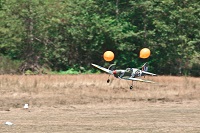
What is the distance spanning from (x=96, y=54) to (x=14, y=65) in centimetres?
585

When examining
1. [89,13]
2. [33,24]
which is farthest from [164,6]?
[33,24]

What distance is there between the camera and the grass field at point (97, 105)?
651 inches

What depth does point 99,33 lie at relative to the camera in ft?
114

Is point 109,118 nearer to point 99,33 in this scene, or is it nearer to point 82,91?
point 82,91

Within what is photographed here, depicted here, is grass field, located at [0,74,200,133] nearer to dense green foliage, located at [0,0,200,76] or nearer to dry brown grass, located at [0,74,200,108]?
dry brown grass, located at [0,74,200,108]

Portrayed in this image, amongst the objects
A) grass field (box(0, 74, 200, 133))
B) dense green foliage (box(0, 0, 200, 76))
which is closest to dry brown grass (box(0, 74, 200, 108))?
grass field (box(0, 74, 200, 133))

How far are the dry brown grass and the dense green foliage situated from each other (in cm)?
826

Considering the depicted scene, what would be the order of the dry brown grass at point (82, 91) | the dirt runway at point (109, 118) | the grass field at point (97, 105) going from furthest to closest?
1. the dry brown grass at point (82, 91)
2. the grass field at point (97, 105)
3. the dirt runway at point (109, 118)

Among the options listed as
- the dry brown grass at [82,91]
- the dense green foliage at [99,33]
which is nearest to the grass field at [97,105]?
the dry brown grass at [82,91]

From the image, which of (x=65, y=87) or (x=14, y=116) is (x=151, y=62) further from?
(x=14, y=116)

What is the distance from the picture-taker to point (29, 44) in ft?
117

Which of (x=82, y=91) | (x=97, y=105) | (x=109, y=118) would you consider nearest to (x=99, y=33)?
(x=82, y=91)

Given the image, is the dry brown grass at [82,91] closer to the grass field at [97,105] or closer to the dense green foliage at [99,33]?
the grass field at [97,105]

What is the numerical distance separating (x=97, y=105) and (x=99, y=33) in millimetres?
13674
